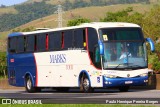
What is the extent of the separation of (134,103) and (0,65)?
4381cm

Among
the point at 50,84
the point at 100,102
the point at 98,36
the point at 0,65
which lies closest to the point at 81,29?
the point at 98,36

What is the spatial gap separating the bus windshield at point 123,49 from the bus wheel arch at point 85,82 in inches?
56.0

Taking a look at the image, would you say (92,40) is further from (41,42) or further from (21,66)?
(21,66)

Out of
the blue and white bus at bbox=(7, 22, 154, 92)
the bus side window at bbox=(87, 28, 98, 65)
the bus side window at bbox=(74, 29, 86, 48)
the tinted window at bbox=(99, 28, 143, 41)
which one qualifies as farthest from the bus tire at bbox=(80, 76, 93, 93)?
the tinted window at bbox=(99, 28, 143, 41)

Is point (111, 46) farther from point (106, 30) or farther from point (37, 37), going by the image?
point (37, 37)

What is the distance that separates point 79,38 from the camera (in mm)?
33125

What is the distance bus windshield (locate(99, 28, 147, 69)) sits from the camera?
31.9 metres

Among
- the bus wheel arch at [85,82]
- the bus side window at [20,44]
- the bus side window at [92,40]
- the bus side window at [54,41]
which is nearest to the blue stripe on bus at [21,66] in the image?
the bus side window at [20,44]

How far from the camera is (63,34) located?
114 ft

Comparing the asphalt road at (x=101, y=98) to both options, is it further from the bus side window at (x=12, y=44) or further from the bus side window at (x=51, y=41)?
the bus side window at (x=12, y=44)

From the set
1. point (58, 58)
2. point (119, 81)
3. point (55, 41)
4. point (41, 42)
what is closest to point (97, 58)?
point (119, 81)

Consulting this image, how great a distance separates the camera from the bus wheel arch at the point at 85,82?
32834 millimetres

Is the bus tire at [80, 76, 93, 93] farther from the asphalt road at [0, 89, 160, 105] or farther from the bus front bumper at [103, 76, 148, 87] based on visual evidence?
the asphalt road at [0, 89, 160, 105]

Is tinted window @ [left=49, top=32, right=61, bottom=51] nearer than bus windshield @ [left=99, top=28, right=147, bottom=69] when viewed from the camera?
No
